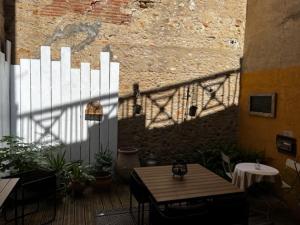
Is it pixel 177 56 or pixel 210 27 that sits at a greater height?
pixel 210 27

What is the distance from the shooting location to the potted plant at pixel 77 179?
419 centimetres

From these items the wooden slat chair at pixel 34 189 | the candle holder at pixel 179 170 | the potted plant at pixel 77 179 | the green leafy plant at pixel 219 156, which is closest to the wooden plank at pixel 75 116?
the potted plant at pixel 77 179

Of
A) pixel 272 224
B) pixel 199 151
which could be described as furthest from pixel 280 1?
pixel 272 224

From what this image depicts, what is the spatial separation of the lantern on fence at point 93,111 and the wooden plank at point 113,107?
0.22m

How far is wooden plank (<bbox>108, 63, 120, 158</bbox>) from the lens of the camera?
4883mm

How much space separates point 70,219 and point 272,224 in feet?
9.40

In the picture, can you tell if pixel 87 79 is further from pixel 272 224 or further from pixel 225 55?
pixel 272 224

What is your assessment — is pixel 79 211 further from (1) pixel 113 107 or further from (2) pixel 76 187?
(1) pixel 113 107

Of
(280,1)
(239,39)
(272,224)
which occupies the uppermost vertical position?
(280,1)

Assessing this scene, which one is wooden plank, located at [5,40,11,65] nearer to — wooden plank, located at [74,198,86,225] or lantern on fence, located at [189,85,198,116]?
wooden plank, located at [74,198,86,225]

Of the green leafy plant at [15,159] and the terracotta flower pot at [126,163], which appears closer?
the green leafy plant at [15,159]

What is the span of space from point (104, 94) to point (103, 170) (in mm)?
1459

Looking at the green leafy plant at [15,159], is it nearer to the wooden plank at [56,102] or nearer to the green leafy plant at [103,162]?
the wooden plank at [56,102]

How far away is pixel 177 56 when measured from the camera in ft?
18.0
